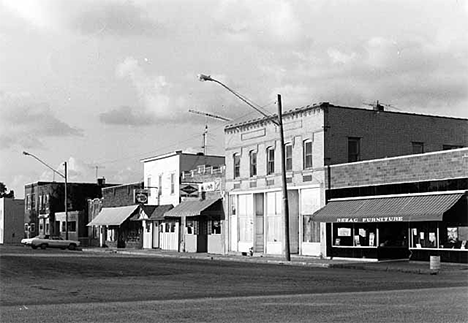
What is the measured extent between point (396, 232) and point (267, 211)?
1087cm

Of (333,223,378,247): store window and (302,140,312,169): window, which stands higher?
(302,140,312,169): window

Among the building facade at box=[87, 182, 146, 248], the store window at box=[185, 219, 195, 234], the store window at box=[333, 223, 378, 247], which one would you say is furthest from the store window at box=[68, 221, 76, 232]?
the store window at box=[333, 223, 378, 247]

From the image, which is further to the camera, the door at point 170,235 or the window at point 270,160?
the door at point 170,235

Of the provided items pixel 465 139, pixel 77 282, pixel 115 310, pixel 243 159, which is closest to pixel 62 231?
pixel 243 159

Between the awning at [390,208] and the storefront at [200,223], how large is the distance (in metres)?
12.6

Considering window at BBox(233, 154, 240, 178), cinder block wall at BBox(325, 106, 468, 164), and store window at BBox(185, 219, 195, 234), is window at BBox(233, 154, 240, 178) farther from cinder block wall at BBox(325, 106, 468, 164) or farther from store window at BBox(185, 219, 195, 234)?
cinder block wall at BBox(325, 106, 468, 164)

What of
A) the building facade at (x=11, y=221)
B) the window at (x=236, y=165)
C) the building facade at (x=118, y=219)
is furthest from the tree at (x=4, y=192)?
the window at (x=236, y=165)

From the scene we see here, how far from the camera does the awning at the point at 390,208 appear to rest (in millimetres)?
33188

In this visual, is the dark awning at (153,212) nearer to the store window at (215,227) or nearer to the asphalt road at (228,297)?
the store window at (215,227)

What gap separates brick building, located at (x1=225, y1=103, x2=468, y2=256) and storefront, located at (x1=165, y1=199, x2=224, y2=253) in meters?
2.93

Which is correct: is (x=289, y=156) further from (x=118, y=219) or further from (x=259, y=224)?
(x=118, y=219)

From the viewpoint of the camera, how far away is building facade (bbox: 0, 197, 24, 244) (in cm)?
10706

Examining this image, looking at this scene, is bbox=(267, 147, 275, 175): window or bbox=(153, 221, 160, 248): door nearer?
bbox=(267, 147, 275, 175): window

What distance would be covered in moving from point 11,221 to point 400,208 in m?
82.1
